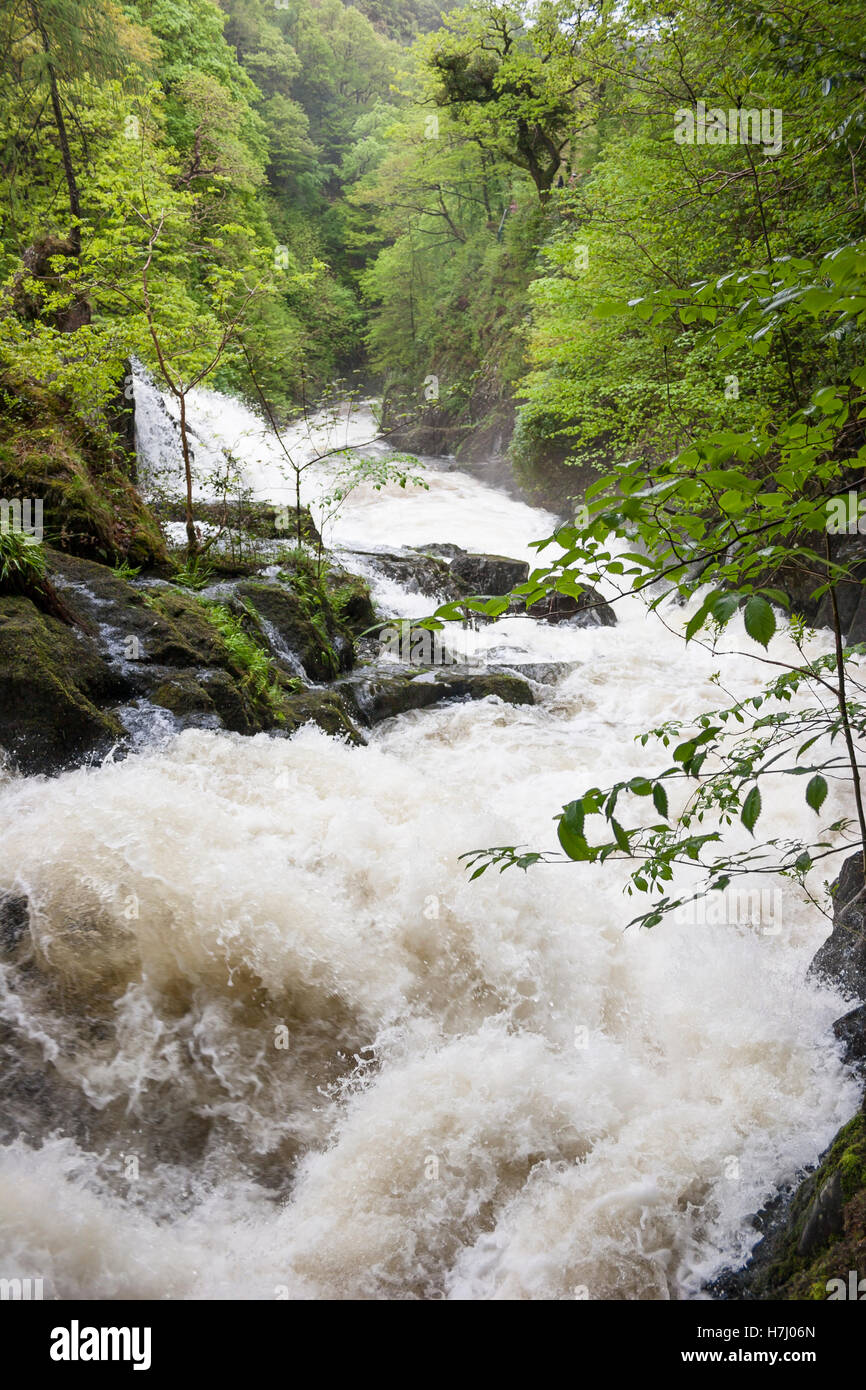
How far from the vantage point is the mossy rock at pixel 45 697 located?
4250 millimetres

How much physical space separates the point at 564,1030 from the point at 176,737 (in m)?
3.19

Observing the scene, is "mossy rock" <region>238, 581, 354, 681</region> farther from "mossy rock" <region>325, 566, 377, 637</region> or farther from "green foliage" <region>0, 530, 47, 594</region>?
"green foliage" <region>0, 530, 47, 594</region>

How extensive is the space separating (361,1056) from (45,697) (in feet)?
9.72

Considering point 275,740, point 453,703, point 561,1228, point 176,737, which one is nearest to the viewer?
point 561,1228

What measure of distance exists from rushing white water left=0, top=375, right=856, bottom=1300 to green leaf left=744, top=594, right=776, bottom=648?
242cm

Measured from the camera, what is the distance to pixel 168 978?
124 inches

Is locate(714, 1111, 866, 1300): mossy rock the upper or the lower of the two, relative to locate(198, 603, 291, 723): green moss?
lower

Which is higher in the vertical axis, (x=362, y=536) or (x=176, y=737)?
(x=362, y=536)

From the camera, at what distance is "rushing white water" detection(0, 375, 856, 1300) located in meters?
2.42

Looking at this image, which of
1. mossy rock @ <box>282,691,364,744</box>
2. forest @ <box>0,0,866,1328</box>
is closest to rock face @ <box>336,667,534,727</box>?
forest @ <box>0,0,866,1328</box>

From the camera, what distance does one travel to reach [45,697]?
439cm

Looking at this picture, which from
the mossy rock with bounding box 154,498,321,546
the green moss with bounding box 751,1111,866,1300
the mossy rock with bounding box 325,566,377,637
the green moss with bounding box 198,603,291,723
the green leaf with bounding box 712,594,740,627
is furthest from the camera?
the mossy rock with bounding box 154,498,321,546
